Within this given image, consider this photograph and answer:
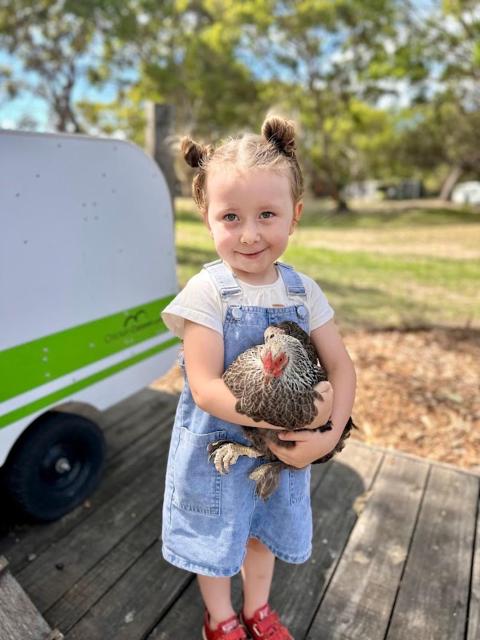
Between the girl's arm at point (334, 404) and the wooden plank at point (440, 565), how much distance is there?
106 cm

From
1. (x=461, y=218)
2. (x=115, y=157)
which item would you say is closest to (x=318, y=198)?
(x=461, y=218)

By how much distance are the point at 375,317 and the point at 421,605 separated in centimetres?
496

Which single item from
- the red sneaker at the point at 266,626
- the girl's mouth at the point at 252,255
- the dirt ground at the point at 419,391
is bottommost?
the dirt ground at the point at 419,391

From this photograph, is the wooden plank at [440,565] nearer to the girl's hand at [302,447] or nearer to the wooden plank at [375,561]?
the wooden plank at [375,561]

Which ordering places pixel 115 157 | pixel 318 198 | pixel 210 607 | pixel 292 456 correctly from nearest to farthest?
pixel 292 456 < pixel 210 607 < pixel 115 157 < pixel 318 198

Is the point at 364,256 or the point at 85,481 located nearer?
the point at 85,481

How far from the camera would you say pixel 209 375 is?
152cm

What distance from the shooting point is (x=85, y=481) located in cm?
270

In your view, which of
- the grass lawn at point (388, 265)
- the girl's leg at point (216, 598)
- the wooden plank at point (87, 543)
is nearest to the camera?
the girl's leg at point (216, 598)

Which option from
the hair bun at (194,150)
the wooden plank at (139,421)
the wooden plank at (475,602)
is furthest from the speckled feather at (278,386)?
the wooden plank at (139,421)

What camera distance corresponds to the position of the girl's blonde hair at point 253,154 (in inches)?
57.3

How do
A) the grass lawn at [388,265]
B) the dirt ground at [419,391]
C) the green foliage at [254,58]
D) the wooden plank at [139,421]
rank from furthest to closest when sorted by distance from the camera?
the green foliage at [254,58] → the grass lawn at [388,265] → the dirt ground at [419,391] → the wooden plank at [139,421]

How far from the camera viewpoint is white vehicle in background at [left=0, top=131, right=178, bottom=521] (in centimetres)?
220

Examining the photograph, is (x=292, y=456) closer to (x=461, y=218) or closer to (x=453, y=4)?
(x=453, y=4)
